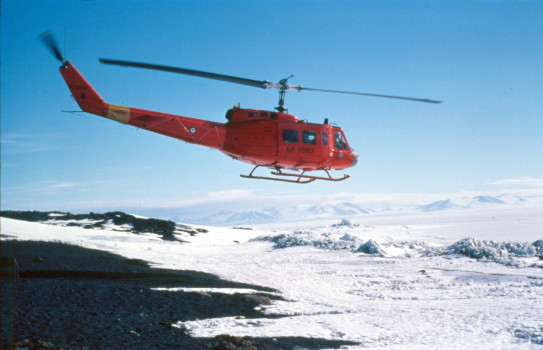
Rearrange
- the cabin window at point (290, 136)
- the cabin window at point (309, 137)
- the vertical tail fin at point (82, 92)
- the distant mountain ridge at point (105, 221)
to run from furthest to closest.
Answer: the distant mountain ridge at point (105, 221), the cabin window at point (309, 137), the cabin window at point (290, 136), the vertical tail fin at point (82, 92)

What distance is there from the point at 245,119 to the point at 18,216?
25705 mm

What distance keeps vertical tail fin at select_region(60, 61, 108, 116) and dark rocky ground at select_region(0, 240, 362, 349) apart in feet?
16.3

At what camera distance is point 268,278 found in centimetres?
1569

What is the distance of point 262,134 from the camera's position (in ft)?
42.7

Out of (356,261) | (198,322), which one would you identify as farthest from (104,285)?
(356,261)

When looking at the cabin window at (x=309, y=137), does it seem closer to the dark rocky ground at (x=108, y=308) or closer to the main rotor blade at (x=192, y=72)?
the main rotor blade at (x=192, y=72)

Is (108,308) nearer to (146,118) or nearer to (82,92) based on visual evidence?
(146,118)

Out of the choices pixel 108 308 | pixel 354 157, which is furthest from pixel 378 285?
pixel 108 308

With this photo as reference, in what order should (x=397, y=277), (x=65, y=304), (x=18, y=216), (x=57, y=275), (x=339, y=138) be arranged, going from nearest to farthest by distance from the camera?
(x=65, y=304) → (x=57, y=275) → (x=339, y=138) → (x=397, y=277) → (x=18, y=216)

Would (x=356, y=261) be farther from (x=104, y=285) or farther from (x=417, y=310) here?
(x=104, y=285)

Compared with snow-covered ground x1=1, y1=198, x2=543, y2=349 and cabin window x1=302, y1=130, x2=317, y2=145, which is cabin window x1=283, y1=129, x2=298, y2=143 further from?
snow-covered ground x1=1, y1=198, x2=543, y2=349

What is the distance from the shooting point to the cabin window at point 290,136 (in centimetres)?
1323

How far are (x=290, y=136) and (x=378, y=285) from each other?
6701mm

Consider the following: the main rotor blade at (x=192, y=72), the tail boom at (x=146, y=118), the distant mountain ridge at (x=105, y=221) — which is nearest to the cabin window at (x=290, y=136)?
the tail boom at (x=146, y=118)
